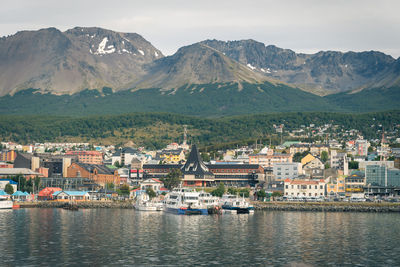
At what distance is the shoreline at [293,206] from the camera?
5645 inches

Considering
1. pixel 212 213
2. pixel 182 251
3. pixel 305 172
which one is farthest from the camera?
pixel 305 172

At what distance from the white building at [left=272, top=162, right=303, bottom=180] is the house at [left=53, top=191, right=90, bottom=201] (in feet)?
186

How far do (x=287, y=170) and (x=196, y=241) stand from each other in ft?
387

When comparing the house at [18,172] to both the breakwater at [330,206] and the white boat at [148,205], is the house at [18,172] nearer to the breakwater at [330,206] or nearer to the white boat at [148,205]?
the white boat at [148,205]

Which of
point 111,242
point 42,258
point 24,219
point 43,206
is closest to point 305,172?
point 43,206

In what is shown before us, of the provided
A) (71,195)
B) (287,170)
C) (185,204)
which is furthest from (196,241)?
(287,170)

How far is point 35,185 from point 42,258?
120715 mm

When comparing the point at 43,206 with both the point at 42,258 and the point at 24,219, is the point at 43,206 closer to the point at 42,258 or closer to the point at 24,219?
the point at 24,219

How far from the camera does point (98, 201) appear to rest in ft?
529

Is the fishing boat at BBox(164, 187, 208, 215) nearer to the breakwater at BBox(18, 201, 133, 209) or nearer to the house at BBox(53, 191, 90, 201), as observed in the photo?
the breakwater at BBox(18, 201, 133, 209)

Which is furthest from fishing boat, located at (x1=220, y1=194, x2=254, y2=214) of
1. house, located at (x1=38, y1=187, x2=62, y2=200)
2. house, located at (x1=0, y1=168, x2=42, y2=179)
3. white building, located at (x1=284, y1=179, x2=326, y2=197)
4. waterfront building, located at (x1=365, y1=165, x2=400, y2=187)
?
house, located at (x1=0, y1=168, x2=42, y2=179)

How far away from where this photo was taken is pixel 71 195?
555 feet

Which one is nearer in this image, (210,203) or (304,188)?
(210,203)

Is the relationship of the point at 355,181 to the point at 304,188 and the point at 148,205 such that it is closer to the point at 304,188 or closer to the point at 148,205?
the point at 304,188
